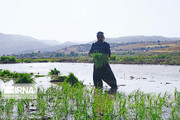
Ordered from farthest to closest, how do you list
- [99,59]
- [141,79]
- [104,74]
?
[141,79], [104,74], [99,59]

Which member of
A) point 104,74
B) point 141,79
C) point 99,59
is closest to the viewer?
point 99,59

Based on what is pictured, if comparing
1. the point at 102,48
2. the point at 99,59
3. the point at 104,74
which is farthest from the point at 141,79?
the point at 99,59

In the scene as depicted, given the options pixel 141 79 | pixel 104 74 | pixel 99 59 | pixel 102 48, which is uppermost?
pixel 102 48

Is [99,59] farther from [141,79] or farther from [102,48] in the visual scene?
[141,79]

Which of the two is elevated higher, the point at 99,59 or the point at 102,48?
the point at 102,48

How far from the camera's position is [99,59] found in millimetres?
11219

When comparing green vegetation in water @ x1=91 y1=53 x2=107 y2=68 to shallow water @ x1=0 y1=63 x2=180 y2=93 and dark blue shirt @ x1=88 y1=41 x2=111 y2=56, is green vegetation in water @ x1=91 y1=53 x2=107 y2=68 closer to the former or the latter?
dark blue shirt @ x1=88 y1=41 x2=111 y2=56

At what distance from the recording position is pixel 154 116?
584cm

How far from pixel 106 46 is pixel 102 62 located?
0.93 m

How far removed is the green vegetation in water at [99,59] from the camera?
11.1 metres

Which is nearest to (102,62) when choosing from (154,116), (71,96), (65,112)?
(71,96)

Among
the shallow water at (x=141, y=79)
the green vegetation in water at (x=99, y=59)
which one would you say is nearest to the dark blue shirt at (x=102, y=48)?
the green vegetation in water at (x=99, y=59)

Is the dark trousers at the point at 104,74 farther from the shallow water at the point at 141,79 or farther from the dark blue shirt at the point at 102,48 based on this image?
the shallow water at the point at 141,79

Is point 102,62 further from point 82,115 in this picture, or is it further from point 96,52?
point 82,115
